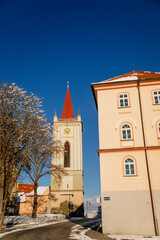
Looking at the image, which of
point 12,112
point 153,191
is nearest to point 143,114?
point 153,191

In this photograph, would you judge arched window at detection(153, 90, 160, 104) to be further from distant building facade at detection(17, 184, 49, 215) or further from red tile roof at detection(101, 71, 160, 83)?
distant building facade at detection(17, 184, 49, 215)

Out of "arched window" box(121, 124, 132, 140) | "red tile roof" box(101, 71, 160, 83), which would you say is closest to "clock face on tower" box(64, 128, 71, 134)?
"red tile roof" box(101, 71, 160, 83)

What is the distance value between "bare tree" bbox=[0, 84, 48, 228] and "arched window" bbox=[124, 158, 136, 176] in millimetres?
8128

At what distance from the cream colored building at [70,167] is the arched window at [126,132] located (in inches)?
1004

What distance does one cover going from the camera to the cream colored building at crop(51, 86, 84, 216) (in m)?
46.1

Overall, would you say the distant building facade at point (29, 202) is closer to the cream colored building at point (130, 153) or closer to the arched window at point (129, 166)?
the cream colored building at point (130, 153)

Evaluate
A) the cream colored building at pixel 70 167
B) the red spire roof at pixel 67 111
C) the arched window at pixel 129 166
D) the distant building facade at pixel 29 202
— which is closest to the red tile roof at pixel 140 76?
the arched window at pixel 129 166

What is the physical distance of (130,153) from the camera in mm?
18281

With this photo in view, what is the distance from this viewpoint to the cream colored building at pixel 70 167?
46125mm

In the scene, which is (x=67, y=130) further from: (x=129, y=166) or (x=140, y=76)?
(x=129, y=166)

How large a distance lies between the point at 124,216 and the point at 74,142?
35.5 m

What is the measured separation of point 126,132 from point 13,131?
31.0ft

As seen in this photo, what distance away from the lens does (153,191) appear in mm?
16953

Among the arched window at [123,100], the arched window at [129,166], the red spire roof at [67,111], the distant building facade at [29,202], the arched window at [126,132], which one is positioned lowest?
the distant building facade at [29,202]
